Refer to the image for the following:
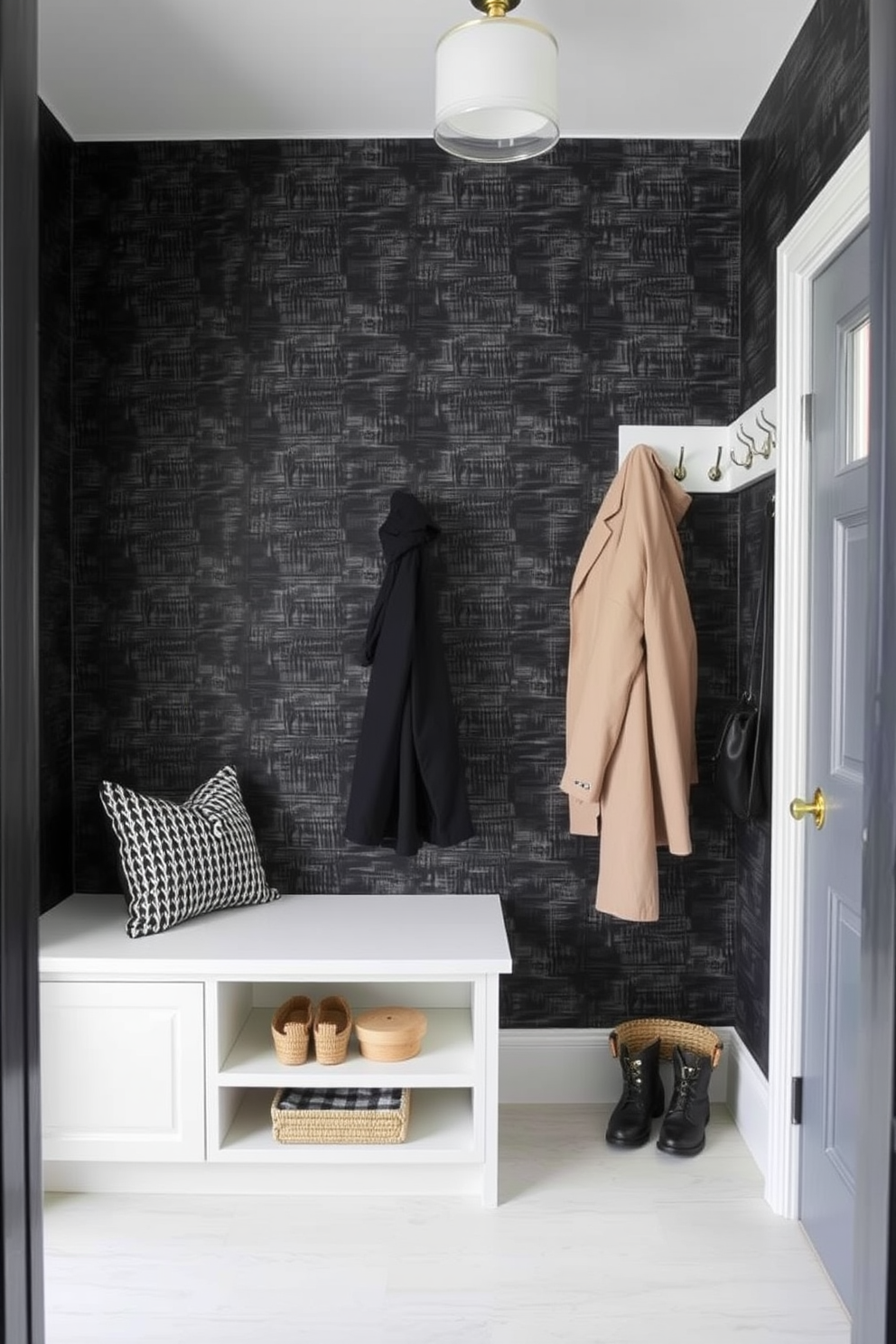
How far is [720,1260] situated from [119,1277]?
1.24 meters

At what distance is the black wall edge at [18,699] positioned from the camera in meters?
0.97

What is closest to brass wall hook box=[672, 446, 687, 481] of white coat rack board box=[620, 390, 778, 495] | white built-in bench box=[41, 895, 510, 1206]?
white coat rack board box=[620, 390, 778, 495]

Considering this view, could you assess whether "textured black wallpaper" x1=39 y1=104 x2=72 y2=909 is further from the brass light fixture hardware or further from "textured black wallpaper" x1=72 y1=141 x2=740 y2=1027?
the brass light fixture hardware

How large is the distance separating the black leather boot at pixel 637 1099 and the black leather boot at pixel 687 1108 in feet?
0.17

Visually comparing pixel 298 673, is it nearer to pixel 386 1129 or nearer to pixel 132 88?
pixel 386 1129

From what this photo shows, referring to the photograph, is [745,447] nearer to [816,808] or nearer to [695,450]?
[695,450]

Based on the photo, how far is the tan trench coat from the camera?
105 inches

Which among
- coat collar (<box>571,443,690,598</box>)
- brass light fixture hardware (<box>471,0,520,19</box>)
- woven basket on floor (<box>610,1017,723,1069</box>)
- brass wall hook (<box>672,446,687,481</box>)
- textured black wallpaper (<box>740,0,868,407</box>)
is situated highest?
brass light fixture hardware (<box>471,0,520,19</box>)

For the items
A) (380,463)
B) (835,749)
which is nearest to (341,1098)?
(835,749)

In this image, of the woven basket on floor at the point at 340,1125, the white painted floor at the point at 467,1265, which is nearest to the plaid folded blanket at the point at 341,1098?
the woven basket on floor at the point at 340,1125

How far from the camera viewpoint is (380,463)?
2990mm

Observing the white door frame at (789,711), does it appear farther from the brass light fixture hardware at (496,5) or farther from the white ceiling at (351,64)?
the brass light fixture hardware at (496,5)

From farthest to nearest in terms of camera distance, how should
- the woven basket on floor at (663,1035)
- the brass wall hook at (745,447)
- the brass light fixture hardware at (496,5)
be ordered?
the woven basket on floor at (663,1035) → the brass wall hook at (745,447) → the brass light fixture hardware at (496,5)

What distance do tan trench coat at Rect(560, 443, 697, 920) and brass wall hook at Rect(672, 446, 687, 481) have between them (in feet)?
0.57
